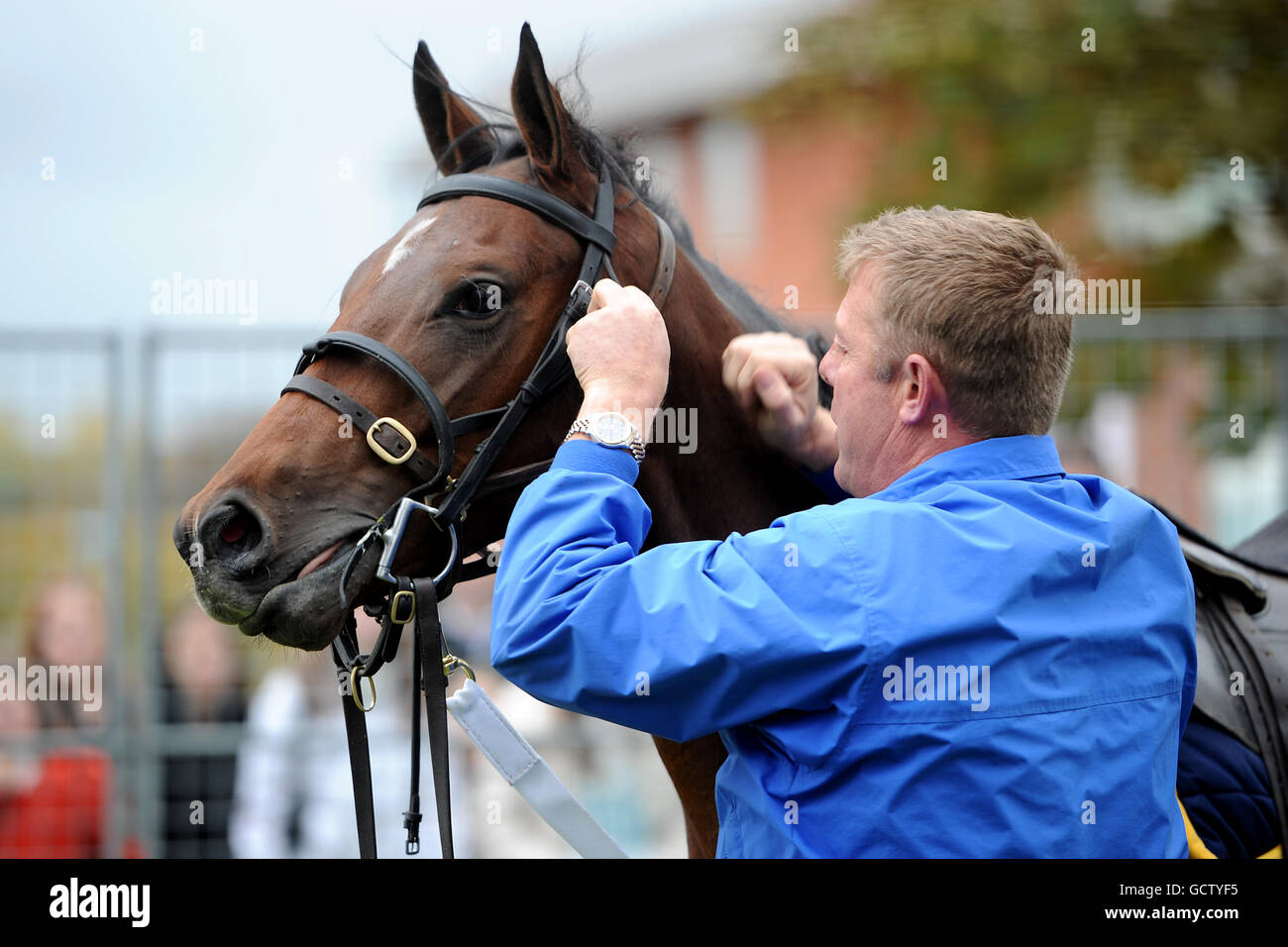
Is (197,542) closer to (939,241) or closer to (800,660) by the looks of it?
(800,660)

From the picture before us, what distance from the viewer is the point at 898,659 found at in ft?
5.02

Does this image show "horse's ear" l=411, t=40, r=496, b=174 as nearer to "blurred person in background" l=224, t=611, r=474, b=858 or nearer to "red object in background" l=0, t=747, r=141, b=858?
"blurred person in background" l=224, t=611, r=474, b=858

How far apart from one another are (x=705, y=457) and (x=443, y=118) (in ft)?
3.13

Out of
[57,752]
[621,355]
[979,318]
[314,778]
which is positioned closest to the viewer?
[979,318]

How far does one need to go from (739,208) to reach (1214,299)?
11.9 meters

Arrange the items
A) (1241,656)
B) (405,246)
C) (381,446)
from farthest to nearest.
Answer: (1241,656), (405,246), (381,446)

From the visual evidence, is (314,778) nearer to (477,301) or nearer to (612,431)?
(477,301)

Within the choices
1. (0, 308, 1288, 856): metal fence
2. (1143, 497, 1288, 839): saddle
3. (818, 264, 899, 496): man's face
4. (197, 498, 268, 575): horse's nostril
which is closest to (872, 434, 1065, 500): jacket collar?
(818, 264, 899, 496): man's face

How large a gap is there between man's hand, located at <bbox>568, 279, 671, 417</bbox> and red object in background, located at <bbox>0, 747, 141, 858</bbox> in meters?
4.20

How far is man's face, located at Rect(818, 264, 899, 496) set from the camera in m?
1.77
